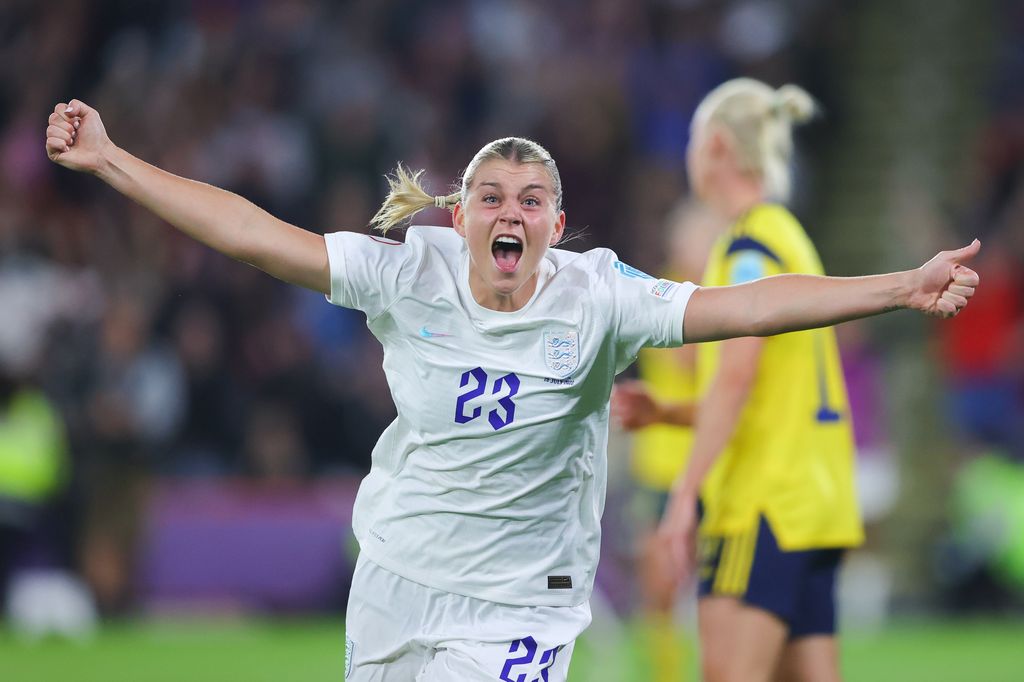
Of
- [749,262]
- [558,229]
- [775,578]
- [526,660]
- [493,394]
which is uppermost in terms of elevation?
[749,262]

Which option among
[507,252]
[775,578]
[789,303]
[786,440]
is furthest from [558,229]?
[775,578]

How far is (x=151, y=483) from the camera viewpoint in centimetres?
1090

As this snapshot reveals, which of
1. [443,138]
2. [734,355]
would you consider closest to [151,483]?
[443,138]

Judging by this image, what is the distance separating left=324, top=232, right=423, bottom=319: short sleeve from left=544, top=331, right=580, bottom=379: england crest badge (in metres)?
0.41

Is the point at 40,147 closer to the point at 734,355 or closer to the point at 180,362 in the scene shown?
the point at 180,362

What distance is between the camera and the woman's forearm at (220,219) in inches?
155

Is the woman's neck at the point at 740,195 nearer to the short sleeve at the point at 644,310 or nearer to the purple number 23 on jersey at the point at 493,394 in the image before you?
the short sleeve at the point at 644,310

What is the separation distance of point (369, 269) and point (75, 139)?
0.80 metres

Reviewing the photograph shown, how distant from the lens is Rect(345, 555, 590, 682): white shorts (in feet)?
13.3

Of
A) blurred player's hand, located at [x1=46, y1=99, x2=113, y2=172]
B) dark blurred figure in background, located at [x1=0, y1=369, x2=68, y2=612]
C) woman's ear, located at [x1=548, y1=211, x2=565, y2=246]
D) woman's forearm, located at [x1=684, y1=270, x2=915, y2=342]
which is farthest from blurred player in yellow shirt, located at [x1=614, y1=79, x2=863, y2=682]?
dark blurred figure in background, located at [x1=0, y1=369, x2=68, y2=612]

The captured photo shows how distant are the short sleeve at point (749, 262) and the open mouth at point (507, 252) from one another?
45.4 inches

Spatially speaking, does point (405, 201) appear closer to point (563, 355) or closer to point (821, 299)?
point (563, 355)

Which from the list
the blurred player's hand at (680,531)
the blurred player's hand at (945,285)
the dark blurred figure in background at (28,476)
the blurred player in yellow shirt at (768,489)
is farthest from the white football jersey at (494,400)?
the dark blurred figure in background at (28,476)

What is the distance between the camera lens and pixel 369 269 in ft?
13.5
